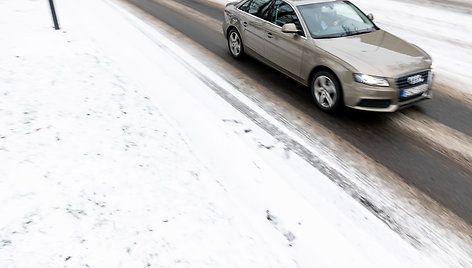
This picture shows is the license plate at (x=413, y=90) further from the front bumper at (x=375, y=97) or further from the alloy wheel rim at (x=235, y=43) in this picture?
the alloy wheel rim at (x=235, y=43)

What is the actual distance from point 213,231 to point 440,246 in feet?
7.54

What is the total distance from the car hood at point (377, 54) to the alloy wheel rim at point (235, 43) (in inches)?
105

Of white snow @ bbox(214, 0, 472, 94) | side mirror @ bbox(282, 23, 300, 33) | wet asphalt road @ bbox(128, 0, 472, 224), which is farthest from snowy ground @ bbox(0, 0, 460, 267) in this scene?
white snow @ bbox(214, 0, 472, 94)

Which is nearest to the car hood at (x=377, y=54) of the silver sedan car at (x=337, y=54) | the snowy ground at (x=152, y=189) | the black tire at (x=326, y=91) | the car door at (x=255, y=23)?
the silver sedan car at (x=337, y=54)

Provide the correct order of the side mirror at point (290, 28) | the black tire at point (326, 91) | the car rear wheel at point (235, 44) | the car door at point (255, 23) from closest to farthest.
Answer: the black tire at point (326, 91) → the side mirror at point (290, 28) → the car door at point (255, 23) → the car rear wheel at point (235, 44)

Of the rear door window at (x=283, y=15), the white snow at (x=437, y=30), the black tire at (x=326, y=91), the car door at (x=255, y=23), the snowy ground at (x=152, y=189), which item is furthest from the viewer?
the white snow at (x=437, y=30)

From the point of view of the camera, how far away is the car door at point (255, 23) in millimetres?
6520

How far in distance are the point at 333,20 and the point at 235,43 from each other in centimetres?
270

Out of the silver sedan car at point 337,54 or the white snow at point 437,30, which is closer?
the silver sedan car at point 337,54

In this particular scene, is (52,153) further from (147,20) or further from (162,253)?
(147,20)

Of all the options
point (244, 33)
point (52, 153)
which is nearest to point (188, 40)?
point (244, 33)

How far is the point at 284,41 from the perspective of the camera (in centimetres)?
594

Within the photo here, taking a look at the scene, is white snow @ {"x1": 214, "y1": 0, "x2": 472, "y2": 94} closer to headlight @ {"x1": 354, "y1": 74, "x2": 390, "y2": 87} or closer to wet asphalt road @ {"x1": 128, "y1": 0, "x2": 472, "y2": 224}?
wet asphalt road @ {"x1": 128, "y1": 0, "x2": 472, "y2": 224}

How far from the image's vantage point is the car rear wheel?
7.54 m
